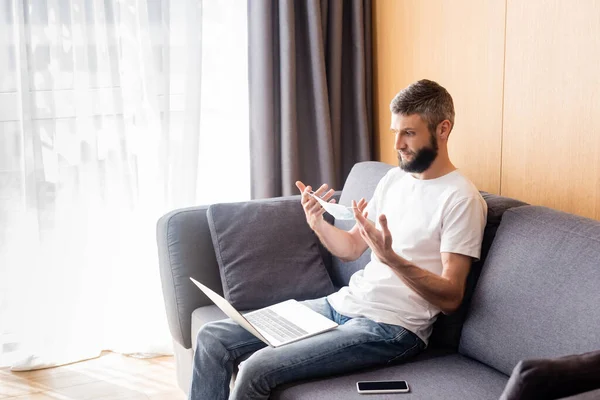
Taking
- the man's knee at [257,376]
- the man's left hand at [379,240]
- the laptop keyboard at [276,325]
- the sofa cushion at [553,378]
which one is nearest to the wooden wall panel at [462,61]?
the man's left hand at [379,240]

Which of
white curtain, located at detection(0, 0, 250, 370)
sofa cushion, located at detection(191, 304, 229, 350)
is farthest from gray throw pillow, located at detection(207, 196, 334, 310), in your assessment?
white curtain, located at detection(0, 0, 250, 370)

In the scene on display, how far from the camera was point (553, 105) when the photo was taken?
2342 millimetres

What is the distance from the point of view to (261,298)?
2637 millimetres

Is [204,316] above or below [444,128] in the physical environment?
below

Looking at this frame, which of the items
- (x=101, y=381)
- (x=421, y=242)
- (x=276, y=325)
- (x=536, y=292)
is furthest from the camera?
(x=101, y=381)

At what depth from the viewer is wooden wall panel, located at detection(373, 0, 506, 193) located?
2617mm

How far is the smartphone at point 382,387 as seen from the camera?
193cm

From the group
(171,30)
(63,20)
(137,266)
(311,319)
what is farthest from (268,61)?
(311,319)

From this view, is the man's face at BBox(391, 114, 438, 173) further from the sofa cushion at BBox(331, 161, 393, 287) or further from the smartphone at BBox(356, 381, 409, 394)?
the smartphone at BBox(356, 381, 409, 394)

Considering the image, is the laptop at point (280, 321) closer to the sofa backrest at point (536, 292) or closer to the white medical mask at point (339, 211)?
the white medical mask at point (339, 211)

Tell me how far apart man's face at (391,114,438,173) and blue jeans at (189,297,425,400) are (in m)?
0.51

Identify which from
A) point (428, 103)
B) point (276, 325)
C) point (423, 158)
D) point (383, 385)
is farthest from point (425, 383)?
point (428, 103)

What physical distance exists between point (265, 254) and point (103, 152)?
102cm

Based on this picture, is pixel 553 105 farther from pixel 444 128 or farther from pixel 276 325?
pixel 276 325
